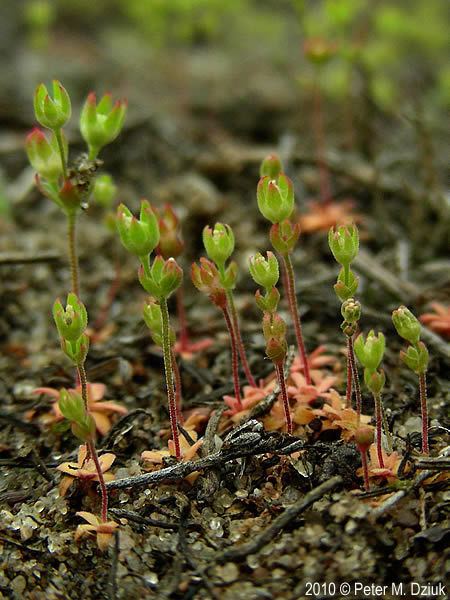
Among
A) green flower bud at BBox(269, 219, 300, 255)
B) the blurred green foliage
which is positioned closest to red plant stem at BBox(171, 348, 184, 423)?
green flower bud at BBox(269, 219, 300, 255)

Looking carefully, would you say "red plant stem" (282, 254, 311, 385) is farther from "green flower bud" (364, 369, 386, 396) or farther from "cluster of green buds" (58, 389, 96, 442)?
"cluster of green buds" (58, 389, 96, 442)

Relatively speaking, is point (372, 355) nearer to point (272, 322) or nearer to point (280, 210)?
point (272, 322)

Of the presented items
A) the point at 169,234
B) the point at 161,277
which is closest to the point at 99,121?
the point at 169,234

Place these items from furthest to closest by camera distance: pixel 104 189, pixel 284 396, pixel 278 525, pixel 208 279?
pixel 104 189 < pixel 208 279 < pixel 284 396 < pixel 278 525

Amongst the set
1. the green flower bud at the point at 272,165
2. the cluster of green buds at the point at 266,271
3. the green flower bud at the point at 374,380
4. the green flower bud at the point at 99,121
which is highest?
the green flower bud at the point at 99,121

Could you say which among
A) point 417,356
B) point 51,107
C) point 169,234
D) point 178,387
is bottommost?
point 178,387

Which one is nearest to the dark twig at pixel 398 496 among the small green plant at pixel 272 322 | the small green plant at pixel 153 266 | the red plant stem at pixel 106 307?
the small green plant at pixel 272 322

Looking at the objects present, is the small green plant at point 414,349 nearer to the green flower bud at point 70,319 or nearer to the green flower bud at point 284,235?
the green flower bud at point 284,235
